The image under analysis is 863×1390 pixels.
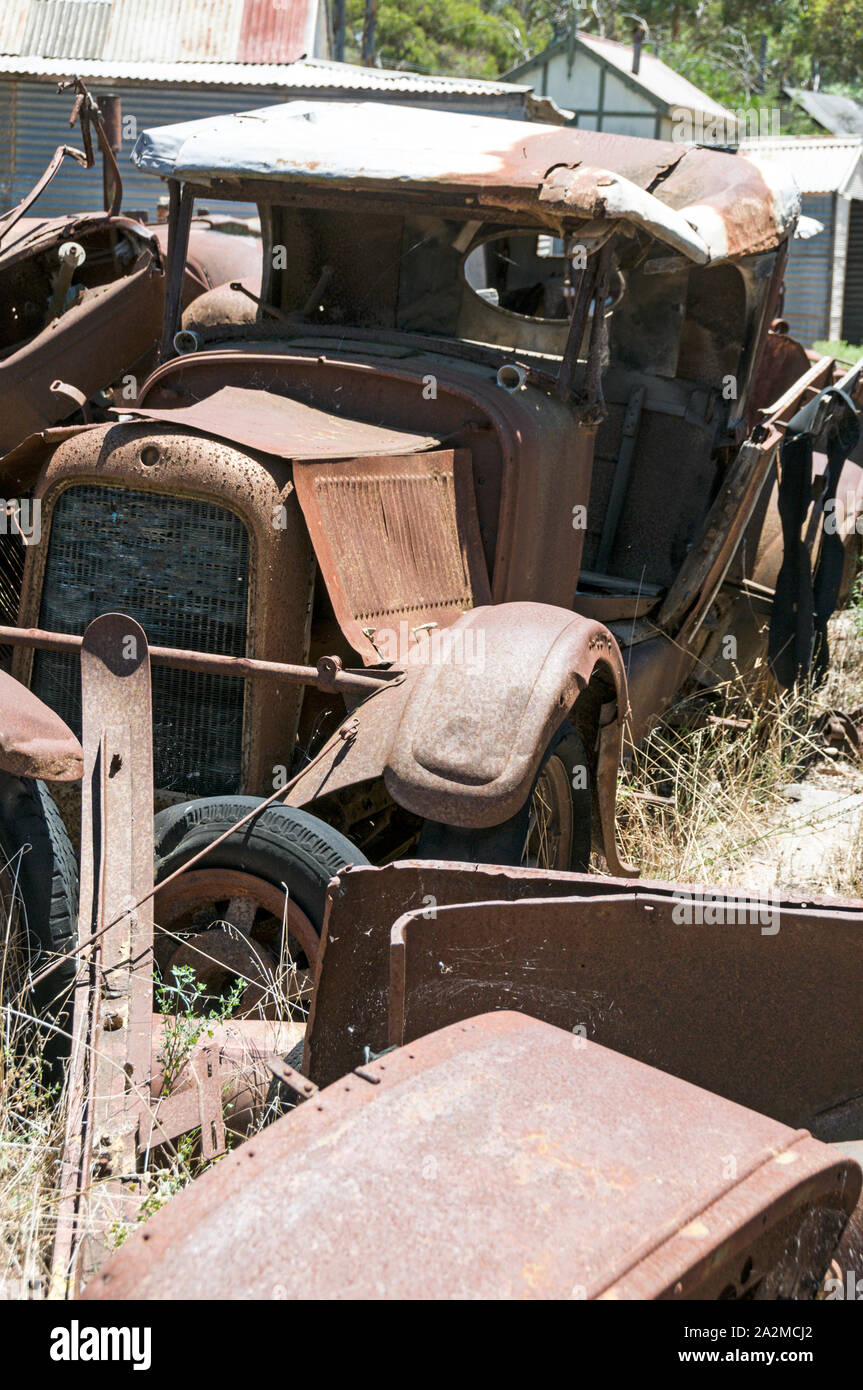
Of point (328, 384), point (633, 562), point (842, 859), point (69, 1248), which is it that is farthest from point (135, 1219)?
point (633, 562)

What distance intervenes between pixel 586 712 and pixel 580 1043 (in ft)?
6.50

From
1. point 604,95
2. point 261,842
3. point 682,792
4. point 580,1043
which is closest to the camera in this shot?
point 580,1043

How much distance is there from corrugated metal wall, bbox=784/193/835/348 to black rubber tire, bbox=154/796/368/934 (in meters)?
19.9

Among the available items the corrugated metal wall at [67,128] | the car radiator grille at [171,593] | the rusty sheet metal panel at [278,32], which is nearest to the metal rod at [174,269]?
the car radiator grille at [171,593]

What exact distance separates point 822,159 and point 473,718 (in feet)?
70.7

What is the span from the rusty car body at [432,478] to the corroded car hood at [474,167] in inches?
0.6

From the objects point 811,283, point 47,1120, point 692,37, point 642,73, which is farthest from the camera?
point 692,37

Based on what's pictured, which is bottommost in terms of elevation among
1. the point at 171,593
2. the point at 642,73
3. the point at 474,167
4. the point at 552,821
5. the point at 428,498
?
the point at 552,821

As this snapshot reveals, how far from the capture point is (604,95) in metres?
26.0

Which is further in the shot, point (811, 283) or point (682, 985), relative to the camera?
point (811, 283)

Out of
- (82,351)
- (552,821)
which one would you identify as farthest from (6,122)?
(552,821)

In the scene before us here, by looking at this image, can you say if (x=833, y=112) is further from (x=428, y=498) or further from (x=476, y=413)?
(x=428, y=498)

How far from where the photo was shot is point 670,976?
2.67 metres

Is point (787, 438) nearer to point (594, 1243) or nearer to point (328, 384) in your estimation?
point (328, 384)
